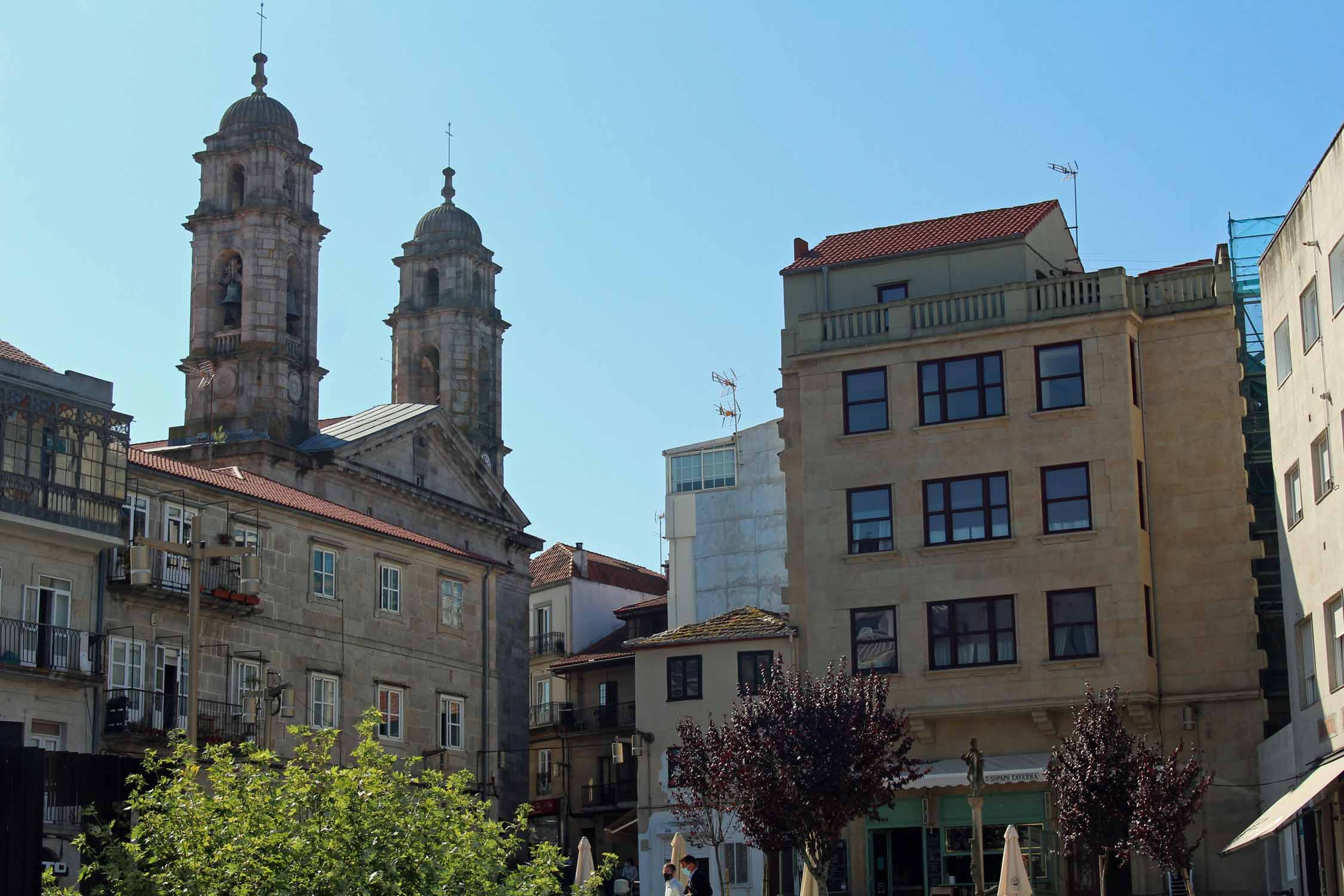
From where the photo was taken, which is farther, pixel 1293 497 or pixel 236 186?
pixel 236 186

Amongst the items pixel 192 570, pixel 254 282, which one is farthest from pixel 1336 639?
pixel 254 282

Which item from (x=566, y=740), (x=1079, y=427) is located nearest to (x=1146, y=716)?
(x=1079, y=427)

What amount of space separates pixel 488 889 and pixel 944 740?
22.8 m

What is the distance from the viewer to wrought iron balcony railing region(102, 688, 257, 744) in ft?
140

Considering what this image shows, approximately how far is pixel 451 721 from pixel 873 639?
15.1m

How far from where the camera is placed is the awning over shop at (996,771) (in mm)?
40844

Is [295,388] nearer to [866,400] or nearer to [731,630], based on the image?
[731,630]

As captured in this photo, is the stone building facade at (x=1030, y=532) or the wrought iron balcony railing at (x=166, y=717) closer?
the stone building facade at (x=1030, y=532)

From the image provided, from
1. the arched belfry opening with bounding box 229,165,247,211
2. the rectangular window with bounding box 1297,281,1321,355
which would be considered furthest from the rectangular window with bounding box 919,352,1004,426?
the arched belfry opening with bounding box 229,165,247,211

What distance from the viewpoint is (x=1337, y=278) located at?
30.2 meters

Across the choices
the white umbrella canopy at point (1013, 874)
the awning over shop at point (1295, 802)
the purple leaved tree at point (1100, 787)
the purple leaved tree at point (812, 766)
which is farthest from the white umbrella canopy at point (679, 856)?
the awning over shop at point (1295, 802)

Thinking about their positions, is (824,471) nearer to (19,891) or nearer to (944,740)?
(944,740)

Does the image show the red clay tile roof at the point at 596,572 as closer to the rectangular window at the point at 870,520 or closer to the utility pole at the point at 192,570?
the rectangular window at the point at 870,520

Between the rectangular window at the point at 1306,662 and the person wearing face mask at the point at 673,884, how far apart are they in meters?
10.9
